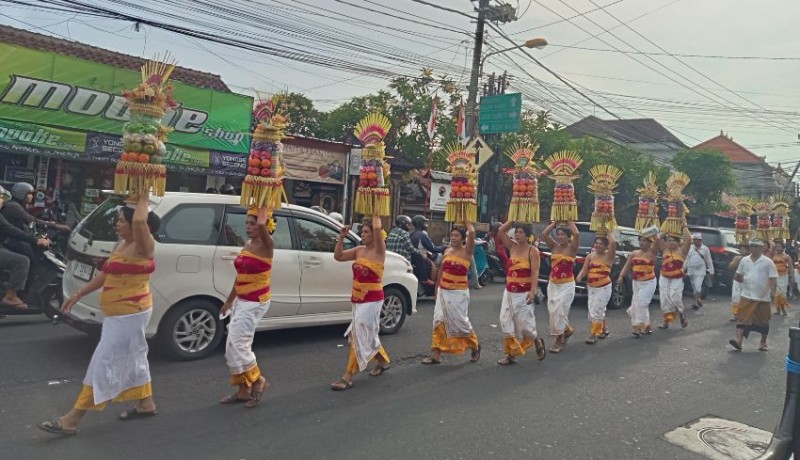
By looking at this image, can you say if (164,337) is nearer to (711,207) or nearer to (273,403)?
(273,403)

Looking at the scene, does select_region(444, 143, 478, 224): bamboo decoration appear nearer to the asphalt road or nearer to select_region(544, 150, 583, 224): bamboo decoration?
select_region(544, 150, 583, 224): bamboo decoration

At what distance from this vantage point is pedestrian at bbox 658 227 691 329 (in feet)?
33.0

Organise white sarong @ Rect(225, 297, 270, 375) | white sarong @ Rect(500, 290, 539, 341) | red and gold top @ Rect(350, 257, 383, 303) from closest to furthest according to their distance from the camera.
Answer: white sarong @ Rect(225, 297, 270, 375) → red and gold top @ Rect(350, 257, 383, 303) → white sarong @ Rect(500, 290, 539, 341)

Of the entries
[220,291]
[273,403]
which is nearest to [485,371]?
[273,403]

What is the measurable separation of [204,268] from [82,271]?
1143 millimetres

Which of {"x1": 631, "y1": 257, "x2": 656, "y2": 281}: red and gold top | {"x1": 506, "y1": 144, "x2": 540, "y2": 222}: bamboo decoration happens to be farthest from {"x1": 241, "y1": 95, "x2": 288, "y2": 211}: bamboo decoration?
{"x1": 631, "y1": 257, "x2": 656, "y2": 281}: red and gold top

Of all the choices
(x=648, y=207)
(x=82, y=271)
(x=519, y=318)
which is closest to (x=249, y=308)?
(x=82, y=271)

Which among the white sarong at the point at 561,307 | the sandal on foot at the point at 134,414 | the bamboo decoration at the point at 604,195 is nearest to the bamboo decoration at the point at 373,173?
the sandal on foot at the point at 134,414

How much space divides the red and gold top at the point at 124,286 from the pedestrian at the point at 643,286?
7480 mm

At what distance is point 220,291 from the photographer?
6.18 m

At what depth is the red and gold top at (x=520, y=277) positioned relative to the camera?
6961mm

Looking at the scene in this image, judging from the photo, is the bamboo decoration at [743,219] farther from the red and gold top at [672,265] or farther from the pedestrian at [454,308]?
the pedestrian at [454,308]

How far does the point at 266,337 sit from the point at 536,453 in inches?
161

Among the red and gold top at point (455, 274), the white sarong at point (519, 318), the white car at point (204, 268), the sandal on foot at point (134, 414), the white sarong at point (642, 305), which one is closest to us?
the sandal on foot at point (134, 414)
